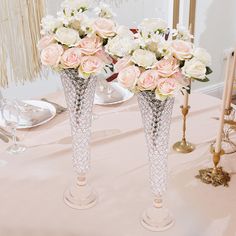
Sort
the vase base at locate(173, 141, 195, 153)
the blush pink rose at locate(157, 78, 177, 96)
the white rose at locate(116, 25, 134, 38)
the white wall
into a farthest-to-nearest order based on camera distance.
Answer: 1. the white wall
2. the vase base at locate(173, 141, 195, 153)
3. the white rose at locate(116, 25, 134, 38)
4. the blush pink rose at locate(157, 78, 177, 96)

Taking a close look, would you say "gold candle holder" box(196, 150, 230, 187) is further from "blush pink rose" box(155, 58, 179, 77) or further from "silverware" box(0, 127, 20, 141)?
"silverware" box(0, 127, 20, 141)

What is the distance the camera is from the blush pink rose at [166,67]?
102cm

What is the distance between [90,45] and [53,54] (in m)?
0.09

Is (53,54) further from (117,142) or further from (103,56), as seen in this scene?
(117,142)

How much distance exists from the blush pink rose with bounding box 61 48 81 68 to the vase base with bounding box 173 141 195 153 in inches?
21.4

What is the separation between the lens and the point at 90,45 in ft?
3.77

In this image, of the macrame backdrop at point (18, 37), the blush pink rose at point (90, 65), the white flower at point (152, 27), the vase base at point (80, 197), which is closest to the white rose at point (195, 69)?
the white flower at point (152, 27)

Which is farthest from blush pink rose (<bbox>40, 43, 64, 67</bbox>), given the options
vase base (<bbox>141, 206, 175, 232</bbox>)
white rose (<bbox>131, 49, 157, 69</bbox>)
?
vase base (<bbox>141, 206, 175, 232</bbox>)

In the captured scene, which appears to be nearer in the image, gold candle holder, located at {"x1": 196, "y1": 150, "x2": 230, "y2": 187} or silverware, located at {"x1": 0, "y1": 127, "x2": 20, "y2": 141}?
gold candle holder, located at {"x1": 196, "y1": 150, "x2": 230, "y2": 187}

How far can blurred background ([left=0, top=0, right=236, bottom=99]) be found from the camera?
10.1 feet

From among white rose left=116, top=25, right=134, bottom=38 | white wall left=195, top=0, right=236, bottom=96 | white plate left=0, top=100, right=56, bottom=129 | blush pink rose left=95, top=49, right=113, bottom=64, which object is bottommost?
white wall left=195, top=0, right=236, bottom=96

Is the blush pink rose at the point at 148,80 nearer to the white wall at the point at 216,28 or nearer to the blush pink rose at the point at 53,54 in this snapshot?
the blush pink rose at the point at 53,54

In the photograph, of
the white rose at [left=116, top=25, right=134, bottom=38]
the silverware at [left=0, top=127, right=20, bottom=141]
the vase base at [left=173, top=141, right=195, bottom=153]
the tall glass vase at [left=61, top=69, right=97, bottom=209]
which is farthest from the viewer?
the silverware at [left=0, top=127, right=20, bottom=141]

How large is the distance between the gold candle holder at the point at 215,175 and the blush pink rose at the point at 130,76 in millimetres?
447
